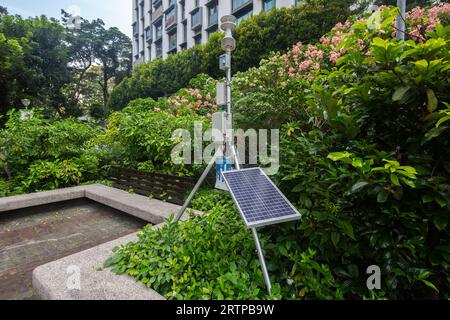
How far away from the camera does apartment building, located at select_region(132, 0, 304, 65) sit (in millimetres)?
18019

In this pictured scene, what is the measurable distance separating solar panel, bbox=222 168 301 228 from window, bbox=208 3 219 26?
21.8 metres

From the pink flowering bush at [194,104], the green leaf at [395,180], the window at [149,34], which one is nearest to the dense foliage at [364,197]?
the green leaf at [395,180]

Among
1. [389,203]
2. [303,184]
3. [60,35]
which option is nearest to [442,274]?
[389,203]

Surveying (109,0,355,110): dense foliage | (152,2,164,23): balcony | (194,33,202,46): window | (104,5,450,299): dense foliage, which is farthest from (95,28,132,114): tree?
(104,5,450,299): dense foliage

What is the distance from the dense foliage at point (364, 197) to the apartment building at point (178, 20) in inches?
537

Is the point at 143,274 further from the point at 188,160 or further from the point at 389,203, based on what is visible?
the point at 188,160

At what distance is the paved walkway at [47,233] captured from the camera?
2.66 metres

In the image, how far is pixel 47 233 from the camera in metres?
3.67

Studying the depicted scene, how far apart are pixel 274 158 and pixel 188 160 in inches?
91.1

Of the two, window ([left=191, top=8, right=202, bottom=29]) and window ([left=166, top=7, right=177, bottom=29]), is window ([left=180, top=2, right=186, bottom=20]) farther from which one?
window ([left=191, top=8, right=202, bottom=29])

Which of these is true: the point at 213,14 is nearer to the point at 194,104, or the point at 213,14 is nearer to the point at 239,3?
the point at 239,3

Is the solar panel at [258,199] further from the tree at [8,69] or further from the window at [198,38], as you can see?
the window at [198,38]

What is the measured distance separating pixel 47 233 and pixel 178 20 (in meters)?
27.1

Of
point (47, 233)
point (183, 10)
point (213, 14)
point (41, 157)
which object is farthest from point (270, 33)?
point (183, 10)
